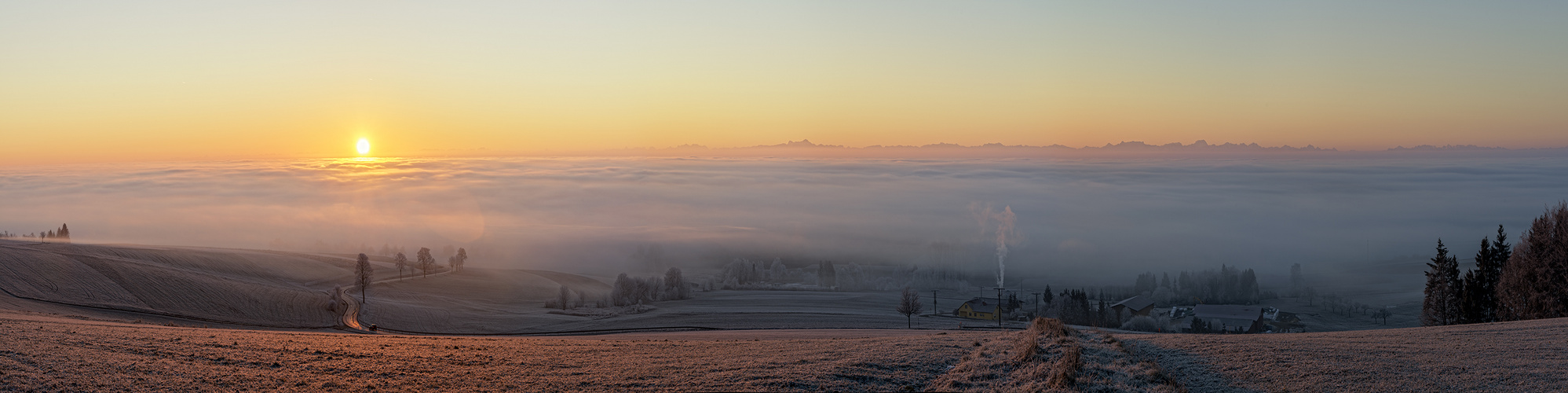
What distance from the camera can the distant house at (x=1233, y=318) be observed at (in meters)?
62.4

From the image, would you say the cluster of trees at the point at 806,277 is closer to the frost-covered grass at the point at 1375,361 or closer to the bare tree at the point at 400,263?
the bare tree at the point at 400,263

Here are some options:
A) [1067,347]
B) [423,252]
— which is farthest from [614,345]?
[423,252]

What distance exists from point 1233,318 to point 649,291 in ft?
168

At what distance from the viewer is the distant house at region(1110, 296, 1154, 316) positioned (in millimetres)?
75375

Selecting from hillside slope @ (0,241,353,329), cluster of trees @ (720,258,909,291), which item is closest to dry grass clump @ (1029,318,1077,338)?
hillside slope @ (0,241,353,329)

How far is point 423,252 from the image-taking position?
8300 cm

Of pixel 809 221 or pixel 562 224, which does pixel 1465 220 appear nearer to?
pixel 809 221

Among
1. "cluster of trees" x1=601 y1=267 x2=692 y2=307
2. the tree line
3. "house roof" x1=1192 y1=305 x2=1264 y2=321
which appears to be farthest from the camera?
"cluster of trees" x1=601 y1=267 x2=692 y2=307

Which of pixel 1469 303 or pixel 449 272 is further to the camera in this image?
pixel 449 272

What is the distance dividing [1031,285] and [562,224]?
86103mm

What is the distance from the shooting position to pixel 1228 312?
69.9 meters

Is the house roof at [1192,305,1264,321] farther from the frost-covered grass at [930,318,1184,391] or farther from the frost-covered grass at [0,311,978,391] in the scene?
the frost-covered grass at [0,311,978,391]

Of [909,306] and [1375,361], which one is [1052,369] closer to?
[1375,361]

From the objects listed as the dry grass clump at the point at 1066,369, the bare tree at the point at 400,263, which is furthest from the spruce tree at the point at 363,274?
the dry grass clump at the point at 1066,369
